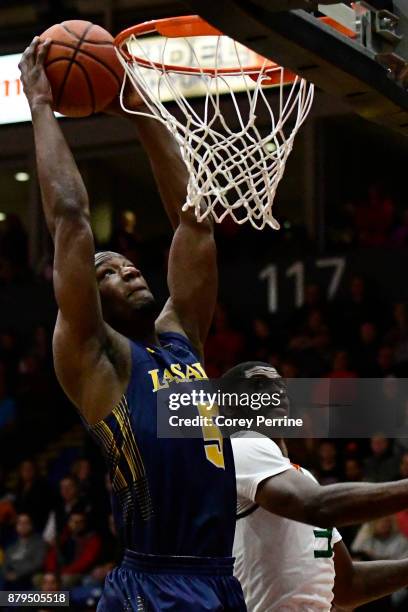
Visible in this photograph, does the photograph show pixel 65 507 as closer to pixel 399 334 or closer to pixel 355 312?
pixel 355 312

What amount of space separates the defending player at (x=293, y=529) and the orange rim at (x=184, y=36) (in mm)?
1101

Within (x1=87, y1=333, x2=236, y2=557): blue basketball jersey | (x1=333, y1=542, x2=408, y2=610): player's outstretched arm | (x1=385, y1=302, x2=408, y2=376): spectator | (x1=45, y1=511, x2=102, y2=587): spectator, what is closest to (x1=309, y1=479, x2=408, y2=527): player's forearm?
(x1=87, y1=333, x2=236, y2=557): blue basketball jersey

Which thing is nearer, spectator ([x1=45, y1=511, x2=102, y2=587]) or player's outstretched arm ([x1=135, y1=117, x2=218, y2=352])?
player's outstretched arm ([x1=135, y1=117, x2=218, y2=352])

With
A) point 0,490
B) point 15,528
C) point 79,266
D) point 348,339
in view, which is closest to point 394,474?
point 348,339

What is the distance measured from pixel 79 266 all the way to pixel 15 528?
23.0 ft

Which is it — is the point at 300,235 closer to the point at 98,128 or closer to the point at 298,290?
the point at 298,290

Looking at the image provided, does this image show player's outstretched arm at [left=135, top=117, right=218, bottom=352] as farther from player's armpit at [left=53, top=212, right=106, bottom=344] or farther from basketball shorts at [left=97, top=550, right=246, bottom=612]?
basketball shorts at [left=97, top=550, right=246, bottom=612]

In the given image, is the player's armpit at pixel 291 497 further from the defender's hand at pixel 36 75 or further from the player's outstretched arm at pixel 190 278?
the defender's hand at pixel 36 75

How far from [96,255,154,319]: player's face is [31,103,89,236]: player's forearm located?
0.27 m

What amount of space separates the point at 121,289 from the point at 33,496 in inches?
271

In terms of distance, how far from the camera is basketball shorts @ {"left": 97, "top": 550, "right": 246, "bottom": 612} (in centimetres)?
357

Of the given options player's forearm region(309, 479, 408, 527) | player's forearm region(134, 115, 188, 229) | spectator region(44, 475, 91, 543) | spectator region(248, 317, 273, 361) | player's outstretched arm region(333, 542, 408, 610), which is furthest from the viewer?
spectator region(248, 317, 273, 361)

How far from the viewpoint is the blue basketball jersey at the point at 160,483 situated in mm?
3635

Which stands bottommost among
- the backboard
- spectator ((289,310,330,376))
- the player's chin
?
spectator ((289,310,330,376))
